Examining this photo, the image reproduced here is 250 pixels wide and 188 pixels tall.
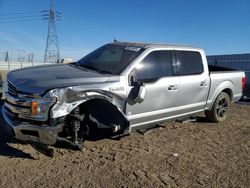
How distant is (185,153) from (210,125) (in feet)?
7.33

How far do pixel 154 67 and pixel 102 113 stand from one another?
1.40 meters

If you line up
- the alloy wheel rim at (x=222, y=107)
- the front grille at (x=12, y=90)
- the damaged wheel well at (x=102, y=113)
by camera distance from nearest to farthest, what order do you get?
the front grille at (x=12, y=90), the damaged wheel well at (x=102, y=113), the alloy wheel rim at (x=222, y=107)

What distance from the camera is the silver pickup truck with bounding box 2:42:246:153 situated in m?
3.34

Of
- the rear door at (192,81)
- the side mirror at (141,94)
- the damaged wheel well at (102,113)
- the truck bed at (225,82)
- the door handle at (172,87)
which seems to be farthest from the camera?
the truck bed at (225,82)

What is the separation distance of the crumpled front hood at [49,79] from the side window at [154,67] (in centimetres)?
56

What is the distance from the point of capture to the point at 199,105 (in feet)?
18.4

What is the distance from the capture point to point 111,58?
477 cm

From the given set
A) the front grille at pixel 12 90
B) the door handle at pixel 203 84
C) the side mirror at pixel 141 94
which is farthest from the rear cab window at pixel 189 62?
the front grille at pixel 12 90

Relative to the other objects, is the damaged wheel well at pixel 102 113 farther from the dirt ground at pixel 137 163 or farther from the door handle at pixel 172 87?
the door handle at pixel 172 87

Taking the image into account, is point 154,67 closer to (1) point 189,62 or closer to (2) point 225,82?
(1) point 189,62

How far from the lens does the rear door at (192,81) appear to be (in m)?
5.09

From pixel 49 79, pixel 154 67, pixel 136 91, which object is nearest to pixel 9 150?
pixel 49 79

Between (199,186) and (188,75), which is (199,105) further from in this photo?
(199,186)

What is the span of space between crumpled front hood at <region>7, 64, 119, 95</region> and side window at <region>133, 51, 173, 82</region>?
56 centimetres
